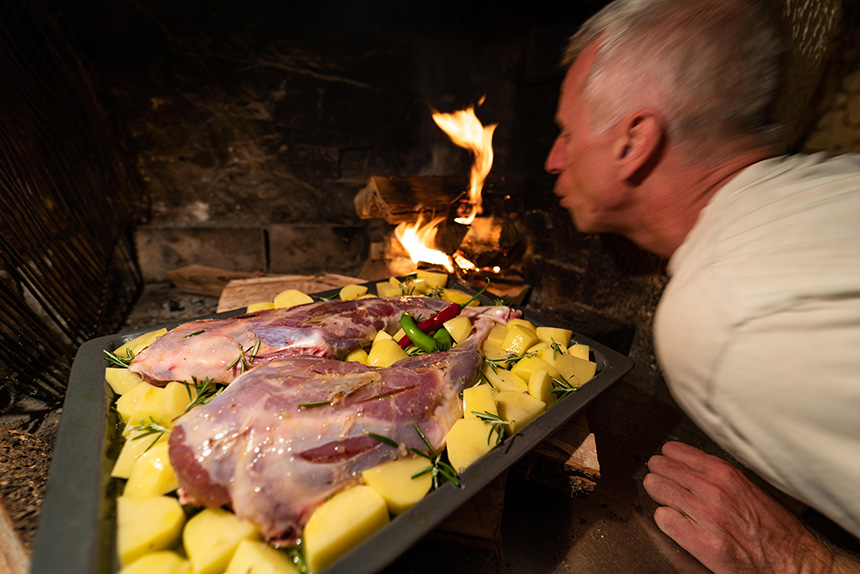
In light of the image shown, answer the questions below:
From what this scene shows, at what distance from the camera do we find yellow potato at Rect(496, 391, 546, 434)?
4.41ft

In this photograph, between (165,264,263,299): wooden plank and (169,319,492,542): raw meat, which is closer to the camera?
(169,319,492,542): raw meat

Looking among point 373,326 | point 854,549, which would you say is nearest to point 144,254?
point 373,326

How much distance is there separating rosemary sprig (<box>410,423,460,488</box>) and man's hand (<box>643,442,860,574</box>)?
1.19m

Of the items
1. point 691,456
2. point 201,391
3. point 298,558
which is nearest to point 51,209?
point 201,391

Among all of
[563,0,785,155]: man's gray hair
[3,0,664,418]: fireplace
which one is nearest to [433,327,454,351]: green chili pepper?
[563,0,785,155]: man's gray hair

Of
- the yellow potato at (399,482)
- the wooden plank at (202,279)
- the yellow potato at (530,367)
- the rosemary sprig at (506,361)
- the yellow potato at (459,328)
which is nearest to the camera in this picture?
the yellow potato at (399,482)

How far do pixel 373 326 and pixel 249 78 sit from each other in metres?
3.80

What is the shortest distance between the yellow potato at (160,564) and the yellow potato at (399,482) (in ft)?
1.70

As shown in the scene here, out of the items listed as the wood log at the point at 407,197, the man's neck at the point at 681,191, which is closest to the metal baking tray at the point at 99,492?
the man's neck at the point at 681,191

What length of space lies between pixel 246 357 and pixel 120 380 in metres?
0.50

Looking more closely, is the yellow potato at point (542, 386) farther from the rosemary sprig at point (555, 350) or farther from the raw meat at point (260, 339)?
the raw meat at point (260, 339)

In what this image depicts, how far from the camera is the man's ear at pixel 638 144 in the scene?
1393 millimetres

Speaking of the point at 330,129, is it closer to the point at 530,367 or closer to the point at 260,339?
the point at 260,339

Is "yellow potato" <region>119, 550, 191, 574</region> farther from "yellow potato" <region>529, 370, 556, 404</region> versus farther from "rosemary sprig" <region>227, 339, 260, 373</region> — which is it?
"yellow potato" <region>529, 370, 556, 404</region>
